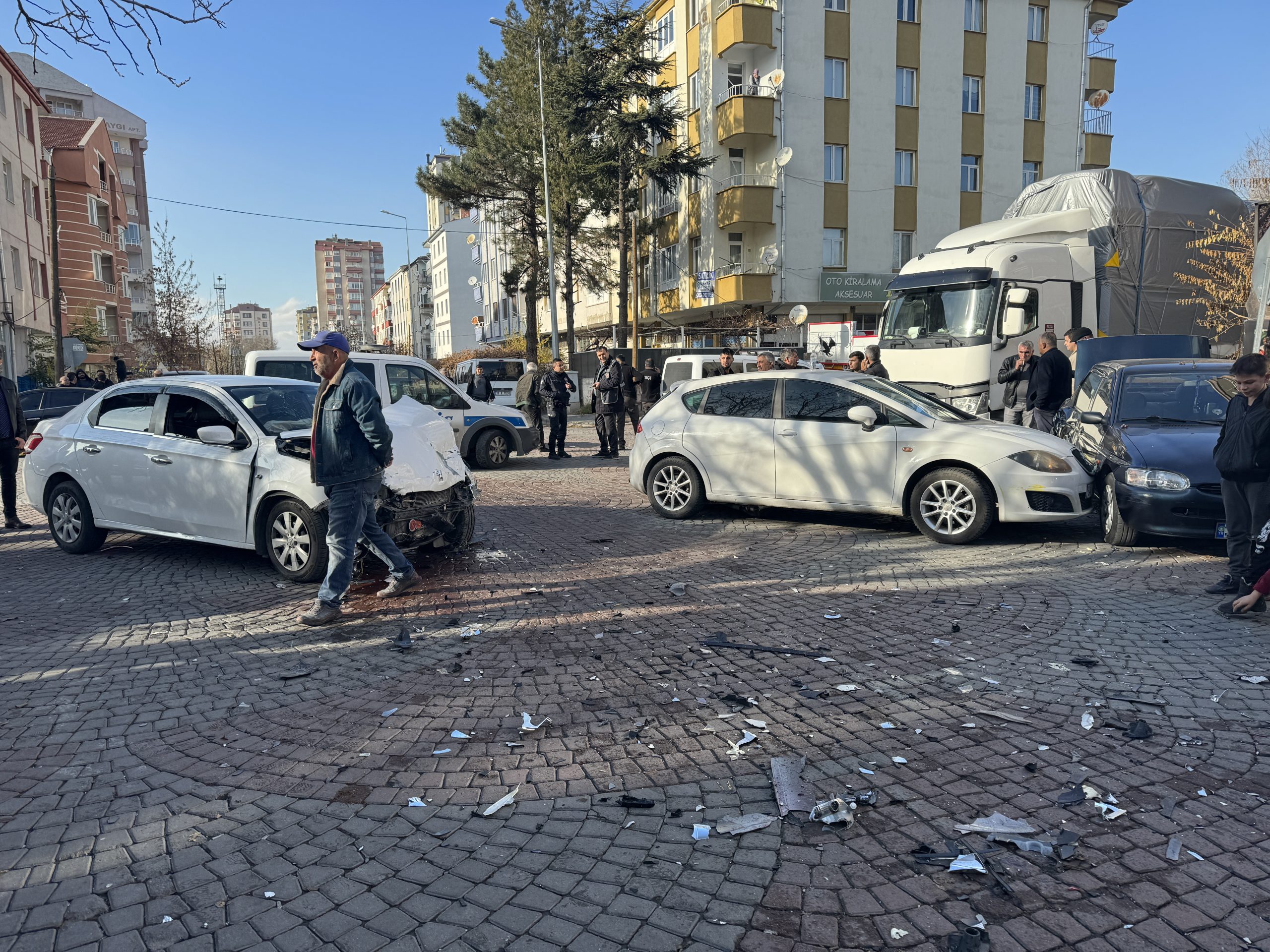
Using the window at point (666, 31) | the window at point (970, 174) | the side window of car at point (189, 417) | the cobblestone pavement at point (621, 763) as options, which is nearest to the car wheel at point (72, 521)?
the cobblestone pavement at point (621, 763)

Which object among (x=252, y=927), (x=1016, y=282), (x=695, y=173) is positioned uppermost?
(x=695, y=173)

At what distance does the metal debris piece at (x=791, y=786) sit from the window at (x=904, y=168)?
35789 millimetres

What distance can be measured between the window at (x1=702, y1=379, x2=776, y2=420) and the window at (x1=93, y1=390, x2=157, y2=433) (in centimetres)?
557

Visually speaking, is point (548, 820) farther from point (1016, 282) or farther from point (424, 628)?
point (1016, 282)

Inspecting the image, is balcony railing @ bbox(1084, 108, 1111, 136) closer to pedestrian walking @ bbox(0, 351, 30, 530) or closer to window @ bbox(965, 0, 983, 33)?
window @ bbox(965, 0, 983, 33)

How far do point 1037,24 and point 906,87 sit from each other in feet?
23.3

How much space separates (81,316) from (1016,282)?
4042 centimetres

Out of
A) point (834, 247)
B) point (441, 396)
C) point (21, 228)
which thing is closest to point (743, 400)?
point (441, 396)

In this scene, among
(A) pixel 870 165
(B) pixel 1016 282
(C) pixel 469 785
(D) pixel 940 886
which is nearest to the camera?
(D) pixel 940 886

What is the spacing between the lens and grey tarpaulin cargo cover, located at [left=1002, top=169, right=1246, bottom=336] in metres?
15.1

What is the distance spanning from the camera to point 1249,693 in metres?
4.46

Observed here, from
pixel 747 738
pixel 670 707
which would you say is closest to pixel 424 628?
pixel 670 707

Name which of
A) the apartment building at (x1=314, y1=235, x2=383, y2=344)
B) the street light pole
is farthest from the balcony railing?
the apartment building at (x1=314, y1=235, x2=383, y2=344)

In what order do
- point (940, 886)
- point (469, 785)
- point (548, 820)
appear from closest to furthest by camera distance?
point (940, 886) < point (548, 820) < point (469, 785)
